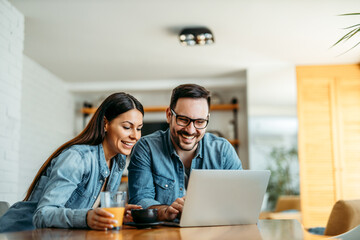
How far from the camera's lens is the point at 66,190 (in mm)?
1538

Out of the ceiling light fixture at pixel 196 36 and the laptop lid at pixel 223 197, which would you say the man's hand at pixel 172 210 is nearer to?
the laptop lid at pixel 223 197

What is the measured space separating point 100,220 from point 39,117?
449 centimetres

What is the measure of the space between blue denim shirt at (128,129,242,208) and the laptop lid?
21.0 inches

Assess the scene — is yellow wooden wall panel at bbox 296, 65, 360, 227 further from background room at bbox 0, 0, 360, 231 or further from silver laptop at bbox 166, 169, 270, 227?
silver laptop at bbox 166, 169, 270, 227

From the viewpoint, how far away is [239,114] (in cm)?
652

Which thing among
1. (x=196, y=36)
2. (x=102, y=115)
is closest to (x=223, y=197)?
(x=102, y=115)

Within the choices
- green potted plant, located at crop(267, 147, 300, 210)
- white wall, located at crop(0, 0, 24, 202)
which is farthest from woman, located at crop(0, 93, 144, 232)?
green potted plant, located at crop(267, 147, 300, 210)

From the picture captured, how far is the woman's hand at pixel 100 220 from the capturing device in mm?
1354

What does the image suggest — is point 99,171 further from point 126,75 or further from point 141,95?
point 141,95

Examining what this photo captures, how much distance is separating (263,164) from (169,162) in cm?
524

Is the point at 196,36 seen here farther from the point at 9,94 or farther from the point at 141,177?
the point at 141,177

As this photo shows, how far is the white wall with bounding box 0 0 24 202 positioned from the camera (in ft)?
11.5

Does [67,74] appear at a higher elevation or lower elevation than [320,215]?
higher

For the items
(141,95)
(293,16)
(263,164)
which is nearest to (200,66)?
(141,95)
